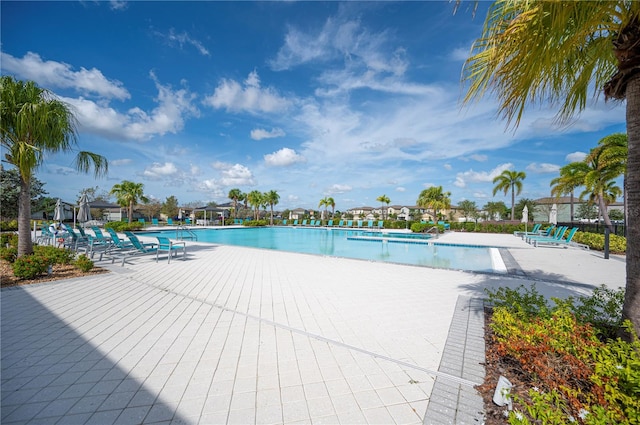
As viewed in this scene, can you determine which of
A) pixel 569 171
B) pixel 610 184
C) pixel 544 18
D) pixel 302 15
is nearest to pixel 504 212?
pixel 610 184

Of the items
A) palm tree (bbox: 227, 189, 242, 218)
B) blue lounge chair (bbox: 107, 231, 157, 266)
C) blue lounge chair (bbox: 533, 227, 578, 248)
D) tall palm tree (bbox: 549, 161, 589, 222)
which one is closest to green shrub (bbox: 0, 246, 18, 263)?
blue lounge chair (bbox: 107, 231, 157, 266)

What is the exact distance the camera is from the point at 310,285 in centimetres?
586

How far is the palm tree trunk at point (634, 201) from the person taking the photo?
2.19 metres

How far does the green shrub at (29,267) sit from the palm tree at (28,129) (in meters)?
2.00

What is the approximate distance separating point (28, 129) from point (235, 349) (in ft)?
27.7

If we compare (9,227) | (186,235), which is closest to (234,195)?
(186,235)

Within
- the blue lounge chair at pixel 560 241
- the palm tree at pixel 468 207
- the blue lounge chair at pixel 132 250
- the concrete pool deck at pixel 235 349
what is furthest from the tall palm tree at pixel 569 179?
the palm tree at pixel 468 207

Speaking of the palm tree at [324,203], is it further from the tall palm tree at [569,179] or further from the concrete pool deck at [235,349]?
the concrete pool deck at [235,349]

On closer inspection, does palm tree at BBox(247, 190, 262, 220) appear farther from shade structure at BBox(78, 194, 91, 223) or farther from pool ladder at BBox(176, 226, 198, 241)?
shade structure at BBox(78, 194, 91, 223)

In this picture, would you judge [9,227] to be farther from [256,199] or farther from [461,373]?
[461,373]

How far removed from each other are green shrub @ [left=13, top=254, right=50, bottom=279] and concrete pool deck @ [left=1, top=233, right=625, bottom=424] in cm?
71

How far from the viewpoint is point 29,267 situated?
19.1 ft

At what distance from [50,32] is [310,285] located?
34.5ft

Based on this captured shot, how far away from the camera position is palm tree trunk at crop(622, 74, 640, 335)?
2189 mm
